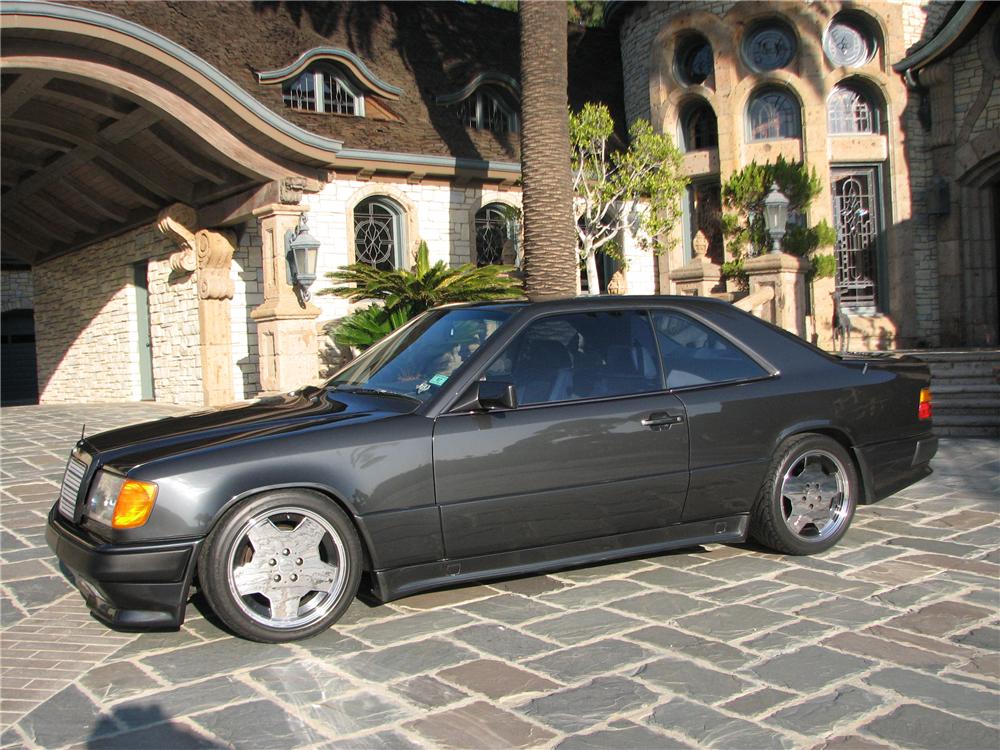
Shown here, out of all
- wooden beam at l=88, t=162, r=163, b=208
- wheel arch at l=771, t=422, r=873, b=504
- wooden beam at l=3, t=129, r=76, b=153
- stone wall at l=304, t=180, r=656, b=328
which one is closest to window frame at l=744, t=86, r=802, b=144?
stone wall at l=304, t=180, r=656, b=328

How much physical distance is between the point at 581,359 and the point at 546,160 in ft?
27.5

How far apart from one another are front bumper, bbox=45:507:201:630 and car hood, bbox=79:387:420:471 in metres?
0.39

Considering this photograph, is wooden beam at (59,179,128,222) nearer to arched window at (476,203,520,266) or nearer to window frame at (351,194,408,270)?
window frame at (351,194,408,270)

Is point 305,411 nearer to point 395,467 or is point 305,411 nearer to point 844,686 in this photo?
point 395,467

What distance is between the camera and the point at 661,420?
4973 mm

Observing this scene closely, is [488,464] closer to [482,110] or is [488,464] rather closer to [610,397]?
[610,397]

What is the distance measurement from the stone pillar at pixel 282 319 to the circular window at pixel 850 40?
10628 millimetres

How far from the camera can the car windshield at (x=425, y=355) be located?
16.0 ft

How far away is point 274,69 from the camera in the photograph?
→ 16.5m

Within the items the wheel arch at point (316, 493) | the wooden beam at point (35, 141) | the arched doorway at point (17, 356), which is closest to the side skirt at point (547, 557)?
the wheel arch at point (316, 493)

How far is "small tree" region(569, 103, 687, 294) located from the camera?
16.0 metres

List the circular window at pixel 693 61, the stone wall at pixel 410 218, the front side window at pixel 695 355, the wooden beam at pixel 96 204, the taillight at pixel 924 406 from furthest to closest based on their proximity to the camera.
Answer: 1. the circular window at pixel 693 61
2. the wooden beam at pixel 96 204
3. the stone wall at pixel 410 218
4. the taillight at pixel 924 406
5. the front side window at pixel 695 355

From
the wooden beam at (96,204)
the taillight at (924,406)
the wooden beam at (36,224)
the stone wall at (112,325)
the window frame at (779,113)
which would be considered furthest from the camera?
the wooden beam at (36,224)

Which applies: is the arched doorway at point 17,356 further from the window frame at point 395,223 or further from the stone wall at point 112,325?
the window frame at point 395,223
